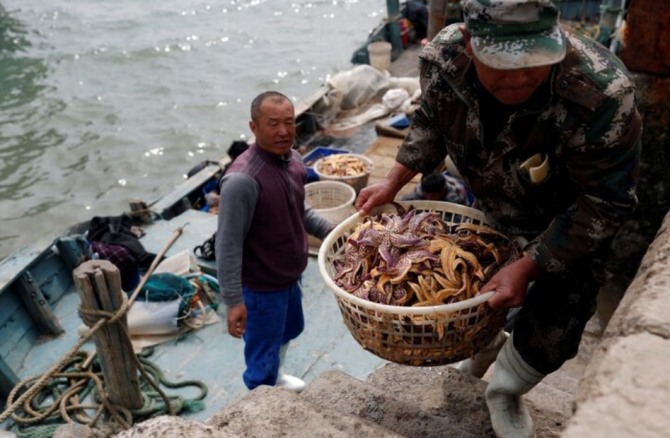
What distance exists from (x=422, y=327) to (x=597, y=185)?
3.22 feet

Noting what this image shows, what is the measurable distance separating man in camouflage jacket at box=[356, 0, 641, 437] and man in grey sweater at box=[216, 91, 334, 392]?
1050mm

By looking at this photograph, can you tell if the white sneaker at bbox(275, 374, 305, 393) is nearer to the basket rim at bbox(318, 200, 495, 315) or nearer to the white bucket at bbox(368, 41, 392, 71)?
the basket rim at bbox(318, 200, 495, 315)

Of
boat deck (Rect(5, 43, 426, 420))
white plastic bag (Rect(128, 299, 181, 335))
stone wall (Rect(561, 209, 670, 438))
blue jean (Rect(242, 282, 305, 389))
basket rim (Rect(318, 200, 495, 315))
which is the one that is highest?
stone wall (Rect(561, 209, 670, 438))

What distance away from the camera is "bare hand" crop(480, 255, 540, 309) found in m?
2.46

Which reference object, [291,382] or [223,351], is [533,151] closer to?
[291,382]

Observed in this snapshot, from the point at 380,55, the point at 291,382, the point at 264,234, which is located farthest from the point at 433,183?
the point at 380,55

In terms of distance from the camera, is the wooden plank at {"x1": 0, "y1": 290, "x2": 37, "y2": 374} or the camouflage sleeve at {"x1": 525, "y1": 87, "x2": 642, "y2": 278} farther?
the wooden plank at {"x1": 0, "y1": 290, "x2": 37, "y2": 374}

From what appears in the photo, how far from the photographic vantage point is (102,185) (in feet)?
44.9

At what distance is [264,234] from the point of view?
397cm

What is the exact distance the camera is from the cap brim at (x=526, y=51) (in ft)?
7.27

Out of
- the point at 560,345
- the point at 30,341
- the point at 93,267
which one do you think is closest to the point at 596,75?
the point at 560,345

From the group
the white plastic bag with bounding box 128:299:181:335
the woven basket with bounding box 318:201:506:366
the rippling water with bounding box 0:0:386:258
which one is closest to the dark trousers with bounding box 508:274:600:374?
the woven basket with bounding box 318:201:506:366

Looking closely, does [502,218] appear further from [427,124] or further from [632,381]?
[632,381]

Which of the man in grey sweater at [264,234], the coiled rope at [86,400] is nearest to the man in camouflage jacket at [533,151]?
the man in grey sweater at [264,234]
